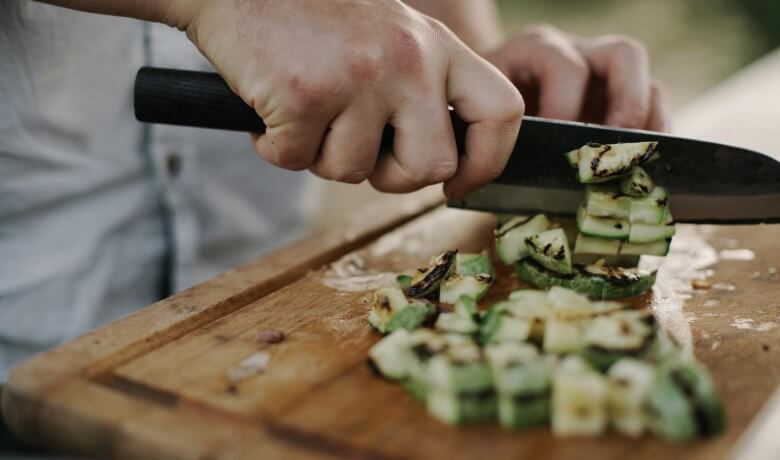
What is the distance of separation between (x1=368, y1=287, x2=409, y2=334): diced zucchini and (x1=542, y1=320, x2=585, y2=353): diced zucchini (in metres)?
0.27

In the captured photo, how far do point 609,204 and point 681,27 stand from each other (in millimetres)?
6671

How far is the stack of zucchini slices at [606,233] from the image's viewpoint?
1.59 metres

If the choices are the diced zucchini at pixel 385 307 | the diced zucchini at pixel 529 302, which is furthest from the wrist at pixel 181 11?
the diced zucchini at pixel 529 302

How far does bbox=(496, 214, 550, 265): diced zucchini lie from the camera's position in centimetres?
170

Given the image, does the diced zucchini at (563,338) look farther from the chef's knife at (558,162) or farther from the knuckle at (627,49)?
the knuckle at (627,49)

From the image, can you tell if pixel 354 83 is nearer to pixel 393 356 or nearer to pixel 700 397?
pixel 393 356

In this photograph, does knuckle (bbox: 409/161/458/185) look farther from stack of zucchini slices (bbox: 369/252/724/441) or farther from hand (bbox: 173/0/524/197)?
stack of zucchini slices (bbox: 369/252/724/441)

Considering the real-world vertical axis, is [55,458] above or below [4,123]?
below

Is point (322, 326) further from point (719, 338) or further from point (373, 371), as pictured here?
point (719, 338)

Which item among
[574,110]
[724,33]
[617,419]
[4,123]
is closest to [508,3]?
[724,33]

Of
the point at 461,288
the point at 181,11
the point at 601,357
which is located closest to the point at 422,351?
the point at 601,357

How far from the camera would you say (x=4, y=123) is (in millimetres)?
1768

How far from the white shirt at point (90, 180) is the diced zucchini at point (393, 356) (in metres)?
0.96

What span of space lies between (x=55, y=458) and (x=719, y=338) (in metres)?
1.12
